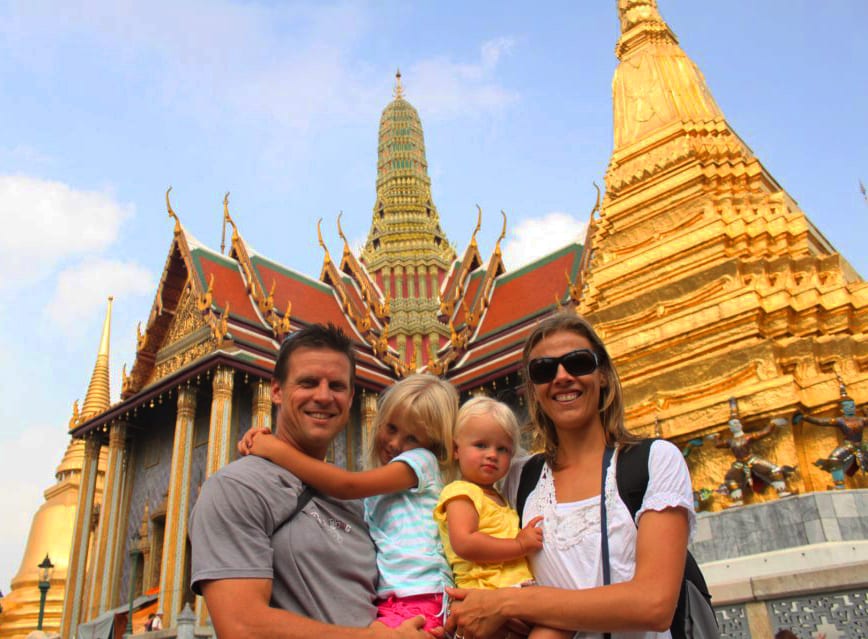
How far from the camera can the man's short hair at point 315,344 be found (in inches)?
72.7

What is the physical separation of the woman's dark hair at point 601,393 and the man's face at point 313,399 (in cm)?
46

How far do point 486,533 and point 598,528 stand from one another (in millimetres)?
275

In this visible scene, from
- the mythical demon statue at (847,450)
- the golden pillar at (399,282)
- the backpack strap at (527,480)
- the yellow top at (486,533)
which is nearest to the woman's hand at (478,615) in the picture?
the yellow top at (486,533)

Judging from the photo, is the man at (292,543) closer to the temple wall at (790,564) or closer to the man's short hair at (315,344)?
the man's short hair at (315,344)

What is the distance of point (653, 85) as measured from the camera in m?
12.5

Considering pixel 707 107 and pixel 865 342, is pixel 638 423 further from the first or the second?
pixel 707 107

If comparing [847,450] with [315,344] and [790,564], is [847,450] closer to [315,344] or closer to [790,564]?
[790,564]

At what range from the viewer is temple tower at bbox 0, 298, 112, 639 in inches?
770

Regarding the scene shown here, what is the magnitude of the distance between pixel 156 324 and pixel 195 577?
591 inches

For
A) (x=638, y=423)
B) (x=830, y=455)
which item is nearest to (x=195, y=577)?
(x=830, y=455)

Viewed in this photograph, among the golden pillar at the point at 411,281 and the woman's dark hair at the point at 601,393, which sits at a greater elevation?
the golden pillar at the point at 411,281

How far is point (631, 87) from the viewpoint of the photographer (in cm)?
1273

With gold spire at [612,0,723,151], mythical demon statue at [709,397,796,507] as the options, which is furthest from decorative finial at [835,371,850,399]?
gold spire at [612,0,723,151]

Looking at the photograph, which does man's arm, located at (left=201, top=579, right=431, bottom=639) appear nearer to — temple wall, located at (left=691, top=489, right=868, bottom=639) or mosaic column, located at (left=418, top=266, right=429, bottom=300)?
temple wall, located at (left=691, top=489, right=868, bottom=639)
